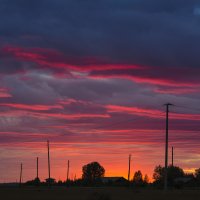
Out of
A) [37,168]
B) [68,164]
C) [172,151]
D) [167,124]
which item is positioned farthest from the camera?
[68,164]

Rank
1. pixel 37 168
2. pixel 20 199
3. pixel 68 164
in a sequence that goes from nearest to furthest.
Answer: pixel 20 199, pixel 37 168, pixel 68 164

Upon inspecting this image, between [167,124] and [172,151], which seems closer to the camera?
[167,124]

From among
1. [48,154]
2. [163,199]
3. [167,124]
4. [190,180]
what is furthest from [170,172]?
[163,199]

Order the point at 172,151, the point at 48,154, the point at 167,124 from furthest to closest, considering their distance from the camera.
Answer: the point at 172,151, the point at 48,154, the point at 167,124

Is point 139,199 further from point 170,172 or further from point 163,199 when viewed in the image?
point 170,172

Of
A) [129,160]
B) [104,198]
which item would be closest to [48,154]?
[129,160]

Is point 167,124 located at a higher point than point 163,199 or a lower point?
higher

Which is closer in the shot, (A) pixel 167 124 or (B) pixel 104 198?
(B) pixel 104 198

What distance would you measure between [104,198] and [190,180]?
11854 centimetres

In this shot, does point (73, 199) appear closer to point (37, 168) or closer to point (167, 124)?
point (167, 124)

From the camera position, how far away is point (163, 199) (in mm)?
72125

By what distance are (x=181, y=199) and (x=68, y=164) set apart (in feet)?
381

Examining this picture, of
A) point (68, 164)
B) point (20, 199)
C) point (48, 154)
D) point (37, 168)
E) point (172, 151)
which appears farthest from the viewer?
point (68, 164)

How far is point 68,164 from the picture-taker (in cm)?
18675
